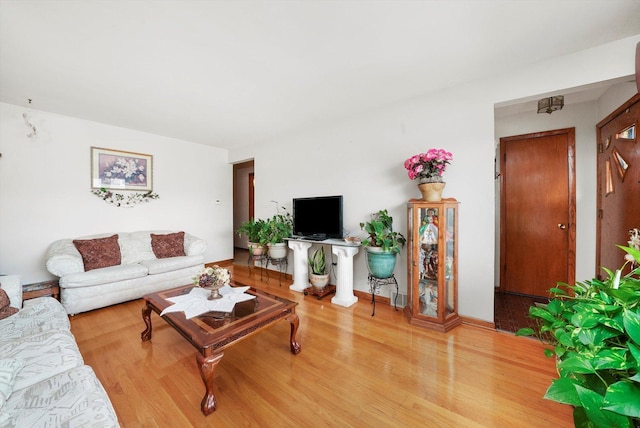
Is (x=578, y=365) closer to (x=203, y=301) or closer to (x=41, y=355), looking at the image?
(x=203, y=301)

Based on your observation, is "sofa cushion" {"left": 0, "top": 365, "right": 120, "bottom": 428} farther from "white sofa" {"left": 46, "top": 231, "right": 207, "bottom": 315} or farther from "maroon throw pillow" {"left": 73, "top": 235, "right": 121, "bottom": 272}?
"maroon throw pillow" {"left": 73, "top": 235, "right": 121, "bottom": 272}

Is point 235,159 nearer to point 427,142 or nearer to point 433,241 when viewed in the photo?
point 427,142

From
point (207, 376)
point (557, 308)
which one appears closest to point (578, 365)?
point (557, 308)

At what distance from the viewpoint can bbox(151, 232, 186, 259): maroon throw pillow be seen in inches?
146

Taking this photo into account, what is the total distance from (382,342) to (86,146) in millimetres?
4697

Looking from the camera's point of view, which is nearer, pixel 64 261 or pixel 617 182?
pixel 617 182

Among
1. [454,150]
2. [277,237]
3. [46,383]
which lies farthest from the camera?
[277,237]

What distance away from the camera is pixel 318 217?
3.43m

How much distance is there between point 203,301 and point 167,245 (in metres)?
2.33

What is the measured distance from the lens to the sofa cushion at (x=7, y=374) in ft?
3.17

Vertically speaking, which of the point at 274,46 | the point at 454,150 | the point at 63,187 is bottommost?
the point at 63,187

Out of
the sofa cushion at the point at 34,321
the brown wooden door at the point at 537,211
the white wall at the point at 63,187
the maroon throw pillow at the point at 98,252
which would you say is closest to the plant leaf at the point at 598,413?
the sofa cushion at the point at 34,321

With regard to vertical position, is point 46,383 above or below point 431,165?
below

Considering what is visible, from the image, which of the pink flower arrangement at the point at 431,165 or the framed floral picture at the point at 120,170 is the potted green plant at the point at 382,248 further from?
the framed floral picture at the point at 120,170
